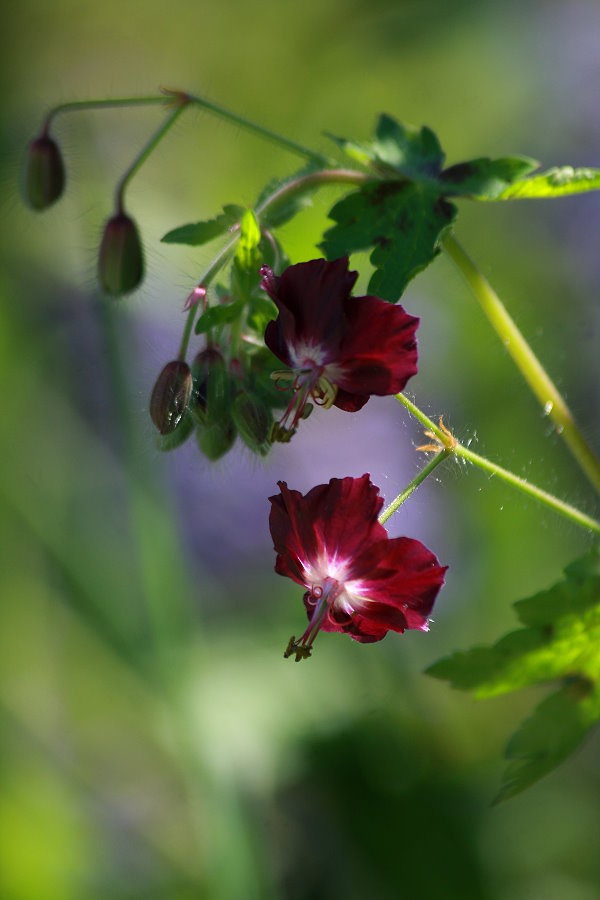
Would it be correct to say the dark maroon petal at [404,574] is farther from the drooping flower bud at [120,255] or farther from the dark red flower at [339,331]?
the drooping flower bud at [120,255]

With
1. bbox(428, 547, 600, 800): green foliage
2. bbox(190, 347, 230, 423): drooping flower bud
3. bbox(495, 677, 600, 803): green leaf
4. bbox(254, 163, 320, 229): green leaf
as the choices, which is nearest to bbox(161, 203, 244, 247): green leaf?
bbox(254, 163, 320, 229): green leaf

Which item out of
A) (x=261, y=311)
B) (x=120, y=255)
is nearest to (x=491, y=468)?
(x=261, y=311)

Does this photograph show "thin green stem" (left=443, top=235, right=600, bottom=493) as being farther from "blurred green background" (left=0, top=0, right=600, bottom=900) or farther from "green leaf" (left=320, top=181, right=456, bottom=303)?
"blurred green background" (left=0, top=0, right=600, bottom=900)

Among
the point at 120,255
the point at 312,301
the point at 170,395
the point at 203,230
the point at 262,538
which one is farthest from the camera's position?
the point at 262,538

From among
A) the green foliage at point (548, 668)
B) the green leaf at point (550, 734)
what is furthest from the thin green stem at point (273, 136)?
the green leaf at point (550, 734)

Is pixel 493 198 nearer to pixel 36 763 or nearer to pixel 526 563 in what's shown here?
pixel 526 563

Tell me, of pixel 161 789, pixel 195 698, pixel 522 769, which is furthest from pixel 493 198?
pixel 161 789

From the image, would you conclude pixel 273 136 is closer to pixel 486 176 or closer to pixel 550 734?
pixel 486 176
